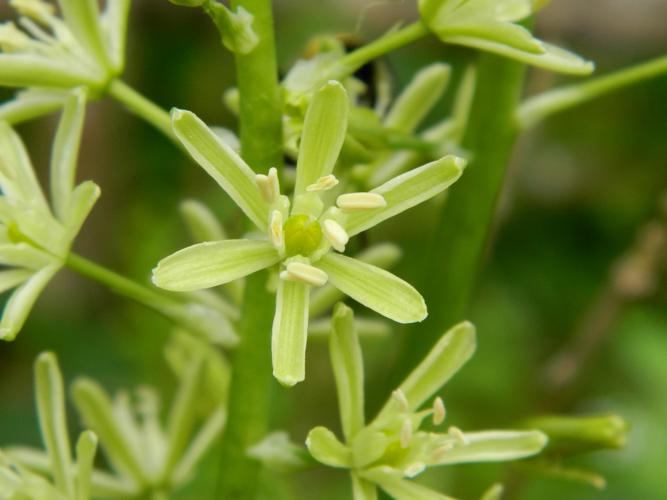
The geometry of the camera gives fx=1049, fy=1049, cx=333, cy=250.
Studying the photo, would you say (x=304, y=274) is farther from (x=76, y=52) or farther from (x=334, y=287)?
(x=76, y=52)

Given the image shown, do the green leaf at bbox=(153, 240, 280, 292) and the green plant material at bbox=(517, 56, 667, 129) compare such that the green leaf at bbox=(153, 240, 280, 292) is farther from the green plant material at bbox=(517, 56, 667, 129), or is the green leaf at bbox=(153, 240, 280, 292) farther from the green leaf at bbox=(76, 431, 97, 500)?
the green plant material at bbox=(517, 56, 667, 129)

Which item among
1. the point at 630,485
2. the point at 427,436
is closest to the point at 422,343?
the point at 427,436

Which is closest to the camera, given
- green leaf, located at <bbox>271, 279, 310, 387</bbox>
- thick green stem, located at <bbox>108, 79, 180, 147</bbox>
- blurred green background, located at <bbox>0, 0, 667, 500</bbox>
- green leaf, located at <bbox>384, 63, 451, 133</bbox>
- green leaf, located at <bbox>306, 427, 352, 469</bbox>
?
green leaf, located at <bbox>271, 279, 310, 387</bbox>

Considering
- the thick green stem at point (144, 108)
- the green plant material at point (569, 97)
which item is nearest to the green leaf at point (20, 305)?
the thick green stem at point (144, 108)

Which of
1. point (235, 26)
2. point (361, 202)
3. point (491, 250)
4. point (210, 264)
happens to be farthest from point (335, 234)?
point (491, 250)

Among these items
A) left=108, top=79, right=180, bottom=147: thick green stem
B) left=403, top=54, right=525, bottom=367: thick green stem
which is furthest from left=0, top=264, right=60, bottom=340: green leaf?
left=403, top=54, right=525, bottom=367: thick green stem

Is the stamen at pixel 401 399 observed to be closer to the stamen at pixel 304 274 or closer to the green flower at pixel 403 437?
the green flower at pixel 403 437
